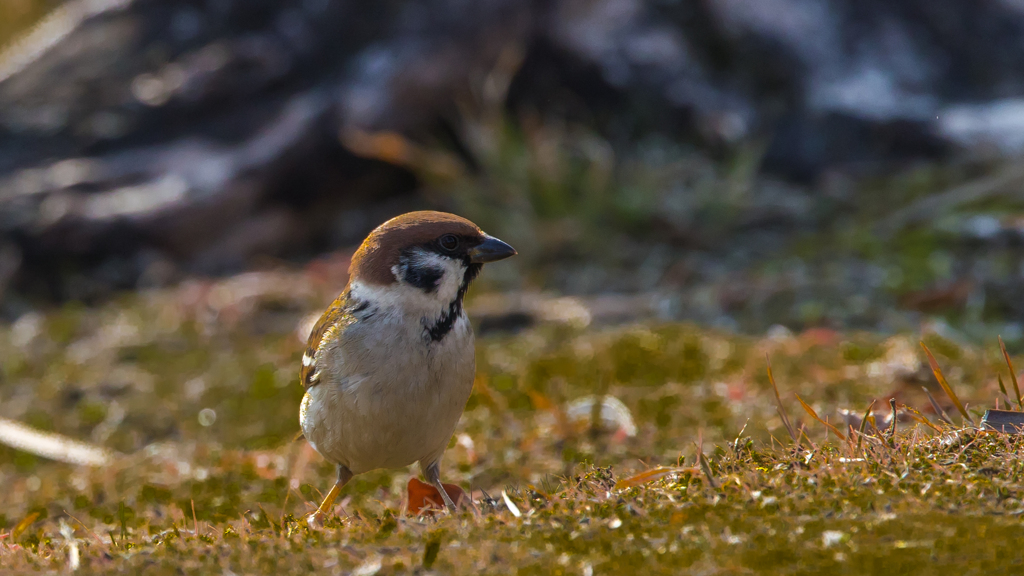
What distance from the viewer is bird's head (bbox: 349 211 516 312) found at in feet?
11.6

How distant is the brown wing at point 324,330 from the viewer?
3.59 m

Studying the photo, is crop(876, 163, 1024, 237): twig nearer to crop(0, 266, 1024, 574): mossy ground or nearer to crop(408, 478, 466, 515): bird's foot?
crop(0, 266, 1024, 574): mossy ground

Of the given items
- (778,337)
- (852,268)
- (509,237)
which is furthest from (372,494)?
(852,268)

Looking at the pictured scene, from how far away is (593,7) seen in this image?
886cm

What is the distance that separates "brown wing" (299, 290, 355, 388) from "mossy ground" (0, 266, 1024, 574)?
481 mm

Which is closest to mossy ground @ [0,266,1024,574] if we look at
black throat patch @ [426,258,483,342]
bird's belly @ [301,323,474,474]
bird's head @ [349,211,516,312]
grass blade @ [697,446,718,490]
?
grass blade @ [697,446,718,490]

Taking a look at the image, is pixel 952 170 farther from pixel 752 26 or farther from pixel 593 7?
pixel 593 7

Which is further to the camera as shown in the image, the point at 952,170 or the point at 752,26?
the point at 752,26

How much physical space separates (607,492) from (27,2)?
13541mm

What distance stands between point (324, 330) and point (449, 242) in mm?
639

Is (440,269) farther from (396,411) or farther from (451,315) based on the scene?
(396,411)

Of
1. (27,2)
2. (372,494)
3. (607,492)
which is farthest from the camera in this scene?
(27,2)

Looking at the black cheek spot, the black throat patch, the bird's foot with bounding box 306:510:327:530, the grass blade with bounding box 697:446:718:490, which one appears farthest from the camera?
the black cheek spot

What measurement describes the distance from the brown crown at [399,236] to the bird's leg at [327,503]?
→ 0.80 m
